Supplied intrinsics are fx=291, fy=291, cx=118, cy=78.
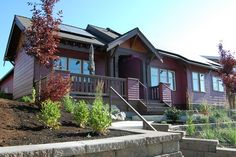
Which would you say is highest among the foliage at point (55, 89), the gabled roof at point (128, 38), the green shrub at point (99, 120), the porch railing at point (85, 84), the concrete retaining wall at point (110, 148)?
the gabled roof at point (128, 38)

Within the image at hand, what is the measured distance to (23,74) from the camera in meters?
16.2

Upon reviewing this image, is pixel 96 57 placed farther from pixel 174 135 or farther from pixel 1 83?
pixel 1 83

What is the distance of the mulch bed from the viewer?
14.7ft

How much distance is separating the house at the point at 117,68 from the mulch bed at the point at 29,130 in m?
5.59

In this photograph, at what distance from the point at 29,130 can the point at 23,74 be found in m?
11.7

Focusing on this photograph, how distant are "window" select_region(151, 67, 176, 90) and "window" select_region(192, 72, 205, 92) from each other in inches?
87.6

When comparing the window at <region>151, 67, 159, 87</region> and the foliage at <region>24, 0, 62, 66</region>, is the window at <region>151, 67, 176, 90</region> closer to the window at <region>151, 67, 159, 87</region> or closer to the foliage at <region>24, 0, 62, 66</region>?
the window at <region>151, 67, 159, 87</region>

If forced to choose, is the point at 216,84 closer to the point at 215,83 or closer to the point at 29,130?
Answer: the point at 215,83

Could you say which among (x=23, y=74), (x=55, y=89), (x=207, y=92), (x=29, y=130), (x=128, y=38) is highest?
(x=128, y=38)

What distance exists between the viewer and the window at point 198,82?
22.9 m

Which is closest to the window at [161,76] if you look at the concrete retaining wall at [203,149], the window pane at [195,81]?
the window pane at [195,81]

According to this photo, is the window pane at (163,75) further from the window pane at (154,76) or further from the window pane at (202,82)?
the window pane at (202,82)

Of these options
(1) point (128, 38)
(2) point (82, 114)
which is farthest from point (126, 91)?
(2) point (82, 114)

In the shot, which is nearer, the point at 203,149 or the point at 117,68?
the point at 203,149
